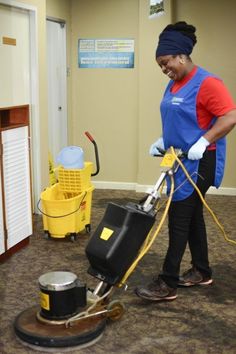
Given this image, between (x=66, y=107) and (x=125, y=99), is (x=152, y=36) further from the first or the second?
(x=66, y=107)

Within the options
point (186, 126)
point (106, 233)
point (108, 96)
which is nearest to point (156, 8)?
point (108, 96)

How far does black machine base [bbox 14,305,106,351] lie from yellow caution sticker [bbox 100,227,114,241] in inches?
16.3

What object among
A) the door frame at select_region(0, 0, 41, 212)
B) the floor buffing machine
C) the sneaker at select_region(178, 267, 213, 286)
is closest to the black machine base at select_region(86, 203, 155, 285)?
the floor buffing machine

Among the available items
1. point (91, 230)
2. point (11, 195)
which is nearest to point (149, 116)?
point (91, 230)

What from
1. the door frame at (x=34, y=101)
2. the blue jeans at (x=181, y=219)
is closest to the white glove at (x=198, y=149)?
the blue jeans at (x=181, y=219)

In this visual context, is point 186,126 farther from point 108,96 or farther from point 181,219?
point 108,96

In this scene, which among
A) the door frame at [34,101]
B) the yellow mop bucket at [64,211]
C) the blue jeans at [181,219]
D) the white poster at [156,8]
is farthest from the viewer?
the white poster at [156,8]

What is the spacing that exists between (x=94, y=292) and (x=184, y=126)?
37.9 inches

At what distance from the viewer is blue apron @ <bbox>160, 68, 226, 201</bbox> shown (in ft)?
8.48

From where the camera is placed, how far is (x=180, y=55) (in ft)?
8.55

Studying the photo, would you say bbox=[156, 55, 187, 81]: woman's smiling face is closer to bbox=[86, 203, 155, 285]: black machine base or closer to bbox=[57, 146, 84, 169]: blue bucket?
bbox=[86, 203, 155, 285]: black machine base

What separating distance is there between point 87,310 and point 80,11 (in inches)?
154

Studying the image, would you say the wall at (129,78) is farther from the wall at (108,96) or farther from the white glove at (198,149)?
the white glove at (198,149)

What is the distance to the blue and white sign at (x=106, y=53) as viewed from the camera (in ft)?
17.8
